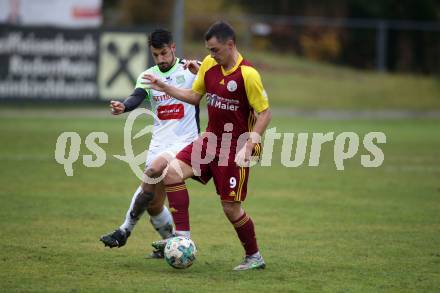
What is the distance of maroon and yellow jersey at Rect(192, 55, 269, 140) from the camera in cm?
834

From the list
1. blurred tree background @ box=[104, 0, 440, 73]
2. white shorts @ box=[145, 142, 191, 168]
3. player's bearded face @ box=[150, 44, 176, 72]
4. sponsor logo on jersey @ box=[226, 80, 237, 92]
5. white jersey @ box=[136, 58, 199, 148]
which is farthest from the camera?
blurred tree background @ box=[104, 0, 440, 73]

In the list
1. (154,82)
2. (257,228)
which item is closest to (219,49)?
(154,82)

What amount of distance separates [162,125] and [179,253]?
66.8 inches

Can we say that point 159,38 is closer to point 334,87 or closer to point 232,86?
point 232,86

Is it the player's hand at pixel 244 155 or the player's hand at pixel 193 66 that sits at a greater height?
the player's hand at pixel 193 66

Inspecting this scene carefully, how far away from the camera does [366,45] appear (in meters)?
39.9

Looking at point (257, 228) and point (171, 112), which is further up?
point (171, 112)

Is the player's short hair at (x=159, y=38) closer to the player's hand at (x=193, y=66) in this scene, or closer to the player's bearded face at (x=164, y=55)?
the player's bearded face at (x=164, y=55)

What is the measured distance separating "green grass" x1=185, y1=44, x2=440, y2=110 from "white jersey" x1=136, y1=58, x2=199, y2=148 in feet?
82.2

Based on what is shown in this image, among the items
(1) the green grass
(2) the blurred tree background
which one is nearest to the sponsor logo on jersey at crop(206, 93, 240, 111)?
(1) the green grass

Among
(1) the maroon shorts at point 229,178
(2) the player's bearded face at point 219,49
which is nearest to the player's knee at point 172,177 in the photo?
(1) the maroon shorts at point 229,178

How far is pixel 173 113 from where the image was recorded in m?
9.38

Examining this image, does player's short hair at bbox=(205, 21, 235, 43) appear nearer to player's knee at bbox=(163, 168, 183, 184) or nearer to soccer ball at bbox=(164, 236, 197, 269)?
player's knee at bbox=(163, 168, 183, 184)

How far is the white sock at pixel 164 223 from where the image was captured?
31.0 feet
